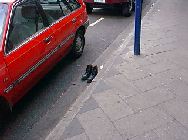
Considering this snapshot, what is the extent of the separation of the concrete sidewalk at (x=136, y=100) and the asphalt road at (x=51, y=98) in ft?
0.98

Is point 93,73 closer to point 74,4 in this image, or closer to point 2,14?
point 74,4

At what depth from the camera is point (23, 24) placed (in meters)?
4.69

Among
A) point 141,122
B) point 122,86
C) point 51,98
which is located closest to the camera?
point 141,122

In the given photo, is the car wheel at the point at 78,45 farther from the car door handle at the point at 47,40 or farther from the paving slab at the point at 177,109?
the paving slab at the point at 177,109

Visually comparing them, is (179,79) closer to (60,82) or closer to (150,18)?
(60,82)

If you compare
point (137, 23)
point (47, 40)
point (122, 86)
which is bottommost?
point (122, 86)

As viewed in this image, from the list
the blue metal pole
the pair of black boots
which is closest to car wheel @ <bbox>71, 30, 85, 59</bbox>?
the pair of black boots

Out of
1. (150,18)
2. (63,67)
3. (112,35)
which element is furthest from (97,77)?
(150,18)

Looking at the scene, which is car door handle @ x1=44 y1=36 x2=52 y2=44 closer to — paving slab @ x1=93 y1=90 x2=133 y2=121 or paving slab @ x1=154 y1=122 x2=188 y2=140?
paving slab @ x1=93 y1=90 x2=133 y2=121

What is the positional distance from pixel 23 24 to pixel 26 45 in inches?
16.3

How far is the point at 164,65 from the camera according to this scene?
564 cm

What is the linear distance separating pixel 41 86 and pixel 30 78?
3.07 ft

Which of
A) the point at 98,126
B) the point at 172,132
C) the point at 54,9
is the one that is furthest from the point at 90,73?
the point at 172,132

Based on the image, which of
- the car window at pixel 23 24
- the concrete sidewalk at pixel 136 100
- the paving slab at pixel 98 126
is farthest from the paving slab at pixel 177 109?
the car window at pixel 23 24
